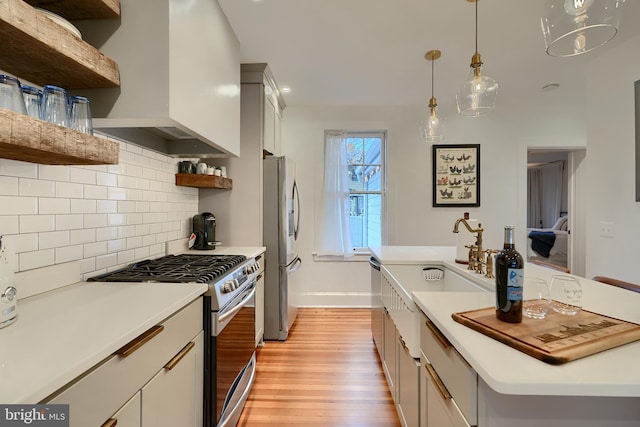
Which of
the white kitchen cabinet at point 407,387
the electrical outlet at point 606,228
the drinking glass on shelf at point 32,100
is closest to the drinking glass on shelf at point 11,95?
the drinking glass on shelf at point 32,100

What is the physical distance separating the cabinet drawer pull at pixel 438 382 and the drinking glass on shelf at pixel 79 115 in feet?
5.01

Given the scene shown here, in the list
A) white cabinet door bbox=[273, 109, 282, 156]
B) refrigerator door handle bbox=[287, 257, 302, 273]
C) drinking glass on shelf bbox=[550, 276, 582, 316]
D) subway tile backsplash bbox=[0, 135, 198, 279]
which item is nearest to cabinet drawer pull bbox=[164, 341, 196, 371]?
subway tile backsplash bbox=[0, 135, 198, 279]

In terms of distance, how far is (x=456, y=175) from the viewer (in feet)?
12.4

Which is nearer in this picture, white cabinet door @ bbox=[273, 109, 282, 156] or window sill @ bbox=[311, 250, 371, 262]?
white cabinet door @ bbox=[273, 109, 282, 156]

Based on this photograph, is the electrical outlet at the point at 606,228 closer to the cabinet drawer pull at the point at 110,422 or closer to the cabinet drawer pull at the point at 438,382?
Answer: the cabinet drawer pull at the point at 438,382

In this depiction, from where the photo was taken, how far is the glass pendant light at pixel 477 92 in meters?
1.75

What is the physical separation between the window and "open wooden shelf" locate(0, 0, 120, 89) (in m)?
2.98

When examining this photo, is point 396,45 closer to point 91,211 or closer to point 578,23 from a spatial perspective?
point 578,23

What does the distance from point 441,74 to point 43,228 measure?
3239 millimetres

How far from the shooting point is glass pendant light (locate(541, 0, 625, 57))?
3.48ft

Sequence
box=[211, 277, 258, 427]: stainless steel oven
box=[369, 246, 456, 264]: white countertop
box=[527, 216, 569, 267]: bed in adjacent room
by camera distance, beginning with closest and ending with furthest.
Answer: box=[211, 277, 258, 427]: stainless steel oven, box=[369, 246, 456, 264]: white countertop, box=[527, 216, 569, 267]: bed in adjacent room

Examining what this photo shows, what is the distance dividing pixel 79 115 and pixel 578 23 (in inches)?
74.1

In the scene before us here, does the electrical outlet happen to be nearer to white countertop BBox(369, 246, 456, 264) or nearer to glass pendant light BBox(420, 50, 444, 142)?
white countertop BBox(369, 246, 456, 264)

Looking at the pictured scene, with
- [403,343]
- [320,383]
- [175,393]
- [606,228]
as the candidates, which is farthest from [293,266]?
[606,228]
